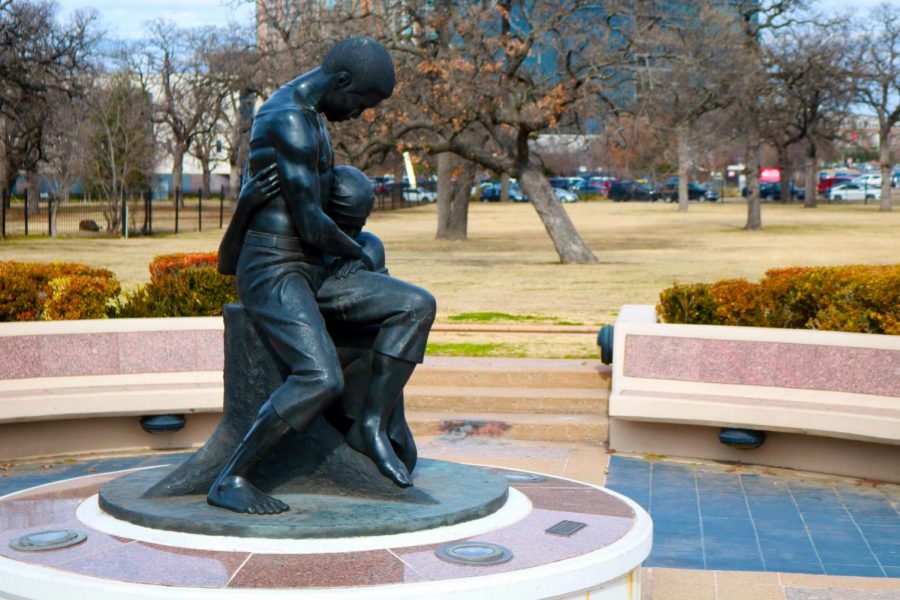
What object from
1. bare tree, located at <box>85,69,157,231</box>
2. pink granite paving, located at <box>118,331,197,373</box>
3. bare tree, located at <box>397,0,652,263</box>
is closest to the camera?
pink granite paving, located at <box>118,331,197,373</box>

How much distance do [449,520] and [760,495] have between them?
3.83 metres

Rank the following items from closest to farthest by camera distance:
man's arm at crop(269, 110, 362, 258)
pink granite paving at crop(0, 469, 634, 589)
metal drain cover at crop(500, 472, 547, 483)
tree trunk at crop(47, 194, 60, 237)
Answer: pink granite paving at crop(0, 469, 634, 589) < man's arm at crop(269, 110, 362, 258) < metal drain cover at crop(500, 472, 547, 483) < tree trunk at crop(47, 194, 60, 237)

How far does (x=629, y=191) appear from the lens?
8138 cm

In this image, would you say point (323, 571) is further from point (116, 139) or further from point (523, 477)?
point (116, 139)

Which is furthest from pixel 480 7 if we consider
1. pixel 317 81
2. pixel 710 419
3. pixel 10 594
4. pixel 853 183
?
pixel 853 183

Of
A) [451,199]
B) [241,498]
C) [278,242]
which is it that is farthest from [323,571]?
[451,199]

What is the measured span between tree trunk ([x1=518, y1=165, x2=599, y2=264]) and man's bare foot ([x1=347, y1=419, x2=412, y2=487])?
22344mm

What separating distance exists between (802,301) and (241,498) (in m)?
6.31

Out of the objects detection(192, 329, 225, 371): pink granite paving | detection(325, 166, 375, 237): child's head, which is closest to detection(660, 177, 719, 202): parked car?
detection(192, 329, 225, 371): pink granite paving

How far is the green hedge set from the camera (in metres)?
9.74

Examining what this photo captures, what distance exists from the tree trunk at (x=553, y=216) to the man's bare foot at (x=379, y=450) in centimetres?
2234

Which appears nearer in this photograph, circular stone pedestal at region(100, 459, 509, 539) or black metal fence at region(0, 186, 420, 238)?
circular stone pedestal at region(100, 459, 509, 539)

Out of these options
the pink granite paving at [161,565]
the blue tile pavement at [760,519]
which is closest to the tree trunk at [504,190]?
the blue tile pavement at [760,519]

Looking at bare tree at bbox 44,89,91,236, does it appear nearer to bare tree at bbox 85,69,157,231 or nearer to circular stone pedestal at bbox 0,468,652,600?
bare tree at bbox 85,69,157,231
